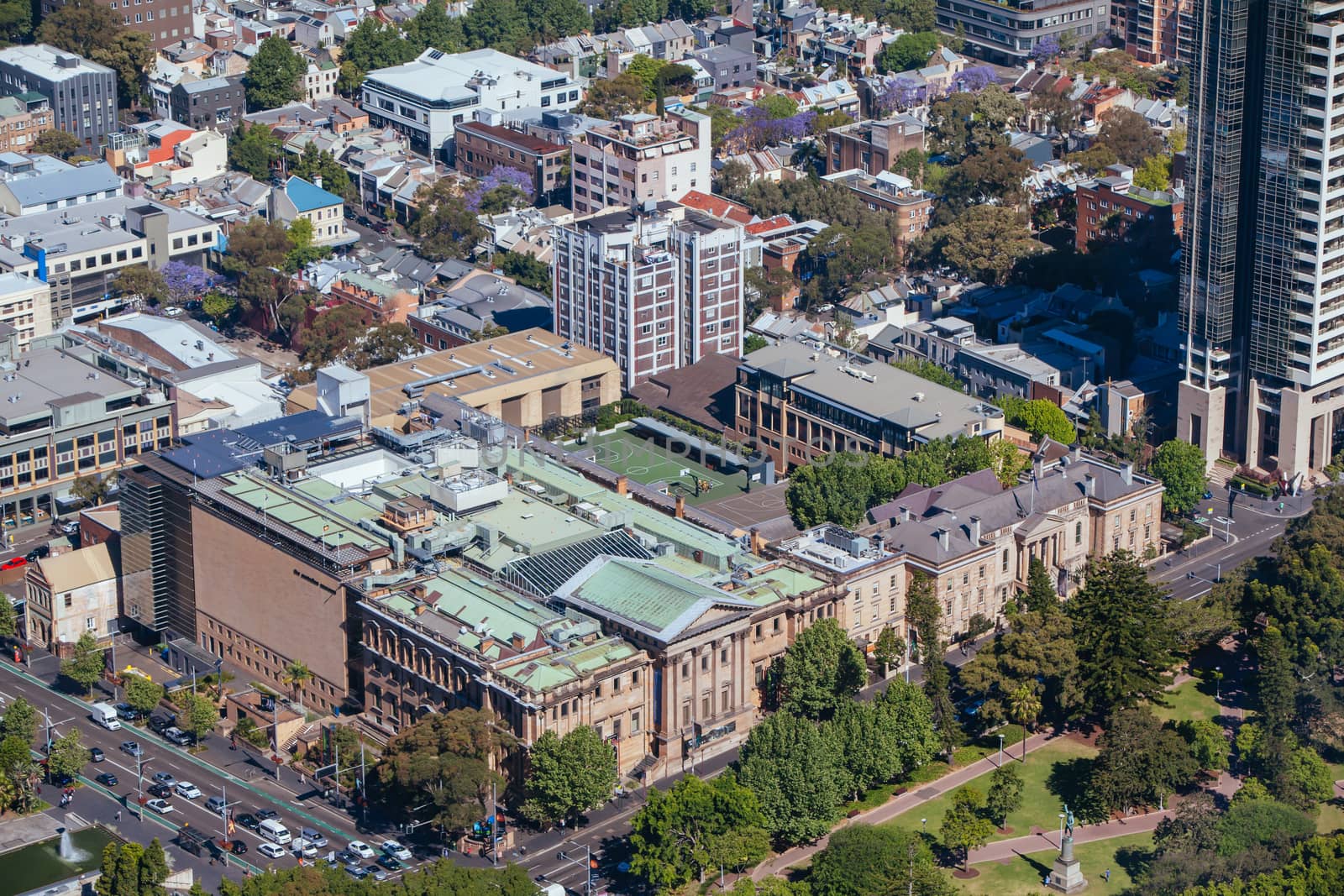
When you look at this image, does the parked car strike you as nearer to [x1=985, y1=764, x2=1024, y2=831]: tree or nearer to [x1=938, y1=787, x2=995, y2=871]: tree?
[x1=938, y1=787, x2=995, y2=871]: tree

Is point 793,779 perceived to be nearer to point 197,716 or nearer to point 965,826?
point 965,826

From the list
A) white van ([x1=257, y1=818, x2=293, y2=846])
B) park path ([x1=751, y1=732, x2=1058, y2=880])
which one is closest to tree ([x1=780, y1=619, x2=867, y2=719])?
park path ([x1=751, y1=732, x2=1058, y2=880])

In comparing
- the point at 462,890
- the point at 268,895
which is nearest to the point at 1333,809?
the point at 462,890

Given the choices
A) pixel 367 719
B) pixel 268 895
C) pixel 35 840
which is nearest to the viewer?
pixel 268 895

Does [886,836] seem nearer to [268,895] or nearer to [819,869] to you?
[819,869]

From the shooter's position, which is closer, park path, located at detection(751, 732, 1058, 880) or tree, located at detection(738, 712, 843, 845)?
tree, located at detection(738, 712, 843, 845)
